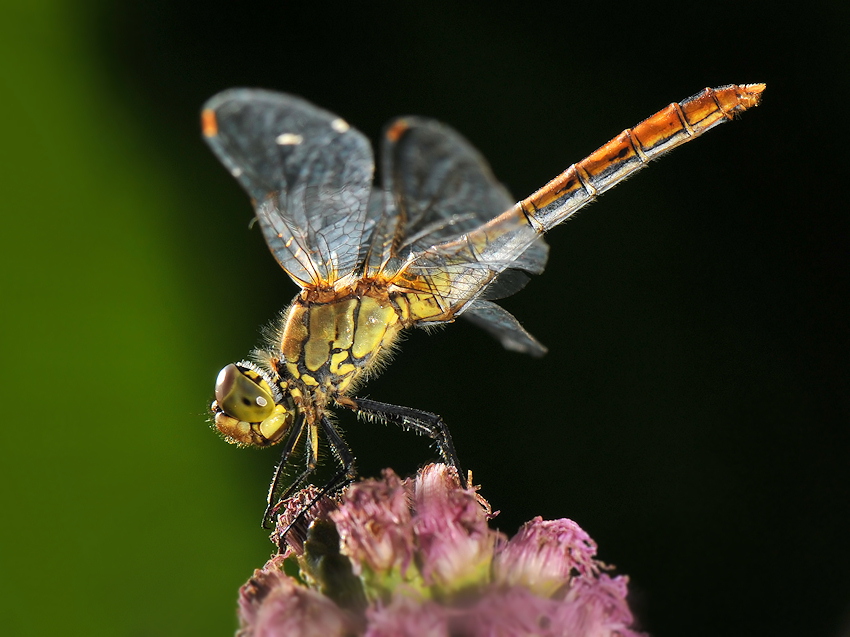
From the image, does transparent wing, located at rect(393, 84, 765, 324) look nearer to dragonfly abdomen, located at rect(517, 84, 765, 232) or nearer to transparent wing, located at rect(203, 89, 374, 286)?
dragonfly abdomen, located at rect(517, 84, 765, 232)

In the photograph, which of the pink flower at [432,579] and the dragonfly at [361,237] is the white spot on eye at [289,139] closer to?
the dragonfly at [361,237]

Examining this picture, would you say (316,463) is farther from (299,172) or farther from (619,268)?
(619,268)

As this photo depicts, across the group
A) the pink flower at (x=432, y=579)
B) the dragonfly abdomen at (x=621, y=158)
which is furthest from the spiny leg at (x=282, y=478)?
the dragonfly abdomen at (x=621, y=158)

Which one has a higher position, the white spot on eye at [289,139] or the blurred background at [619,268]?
the white spot on eye at [289,139]

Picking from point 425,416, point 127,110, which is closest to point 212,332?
point 127,110

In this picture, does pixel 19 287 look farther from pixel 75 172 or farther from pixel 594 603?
pixel 594 603

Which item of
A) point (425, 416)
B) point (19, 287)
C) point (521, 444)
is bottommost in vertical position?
point (521, 444)

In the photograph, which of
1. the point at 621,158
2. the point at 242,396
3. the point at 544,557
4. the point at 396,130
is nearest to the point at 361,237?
the point at 396,130
